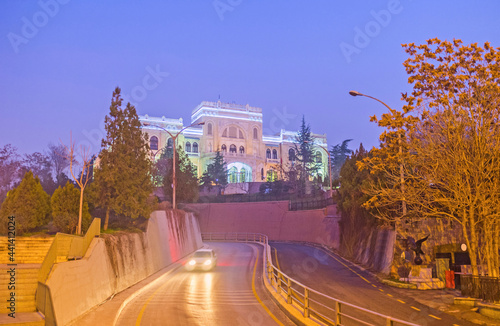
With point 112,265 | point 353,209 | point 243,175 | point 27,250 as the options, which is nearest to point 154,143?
point 243,175

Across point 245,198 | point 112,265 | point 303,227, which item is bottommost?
point 112,265

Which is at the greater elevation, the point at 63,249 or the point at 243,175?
the point at 243,175

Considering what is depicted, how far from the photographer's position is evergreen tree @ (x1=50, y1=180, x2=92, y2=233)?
25766 millimetres

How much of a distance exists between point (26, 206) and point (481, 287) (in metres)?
23.0

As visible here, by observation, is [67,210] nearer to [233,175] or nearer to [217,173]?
[217,173]

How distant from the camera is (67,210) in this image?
26641mm

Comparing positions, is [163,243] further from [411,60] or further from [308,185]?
[308,185]

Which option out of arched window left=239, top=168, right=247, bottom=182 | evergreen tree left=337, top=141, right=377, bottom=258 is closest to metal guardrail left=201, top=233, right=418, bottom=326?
evergreen tree left=337, top=141, right=377, bottom=258

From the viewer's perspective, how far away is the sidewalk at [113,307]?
14375 millimetres

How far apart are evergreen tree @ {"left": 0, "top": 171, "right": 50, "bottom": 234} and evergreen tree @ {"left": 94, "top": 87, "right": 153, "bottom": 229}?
11.7ft

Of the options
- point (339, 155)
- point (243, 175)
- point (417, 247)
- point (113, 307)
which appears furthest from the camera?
point (339, 155)

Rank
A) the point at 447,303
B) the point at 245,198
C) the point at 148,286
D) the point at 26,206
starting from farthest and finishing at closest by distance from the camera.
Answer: the point at 245,198 < the point at 26,206 < the point at 148,286 < the point at 447,303

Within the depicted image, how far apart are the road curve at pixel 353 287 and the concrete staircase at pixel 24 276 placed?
1077 cm

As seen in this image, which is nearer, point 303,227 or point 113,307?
point 113,307
